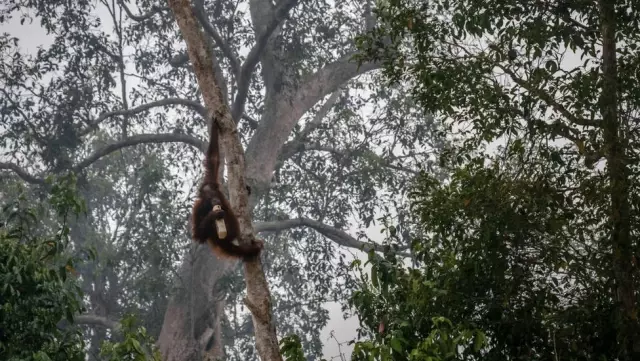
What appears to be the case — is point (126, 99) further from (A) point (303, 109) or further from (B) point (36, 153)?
(A) point (303, 109)

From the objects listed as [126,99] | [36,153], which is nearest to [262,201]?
[126,99]

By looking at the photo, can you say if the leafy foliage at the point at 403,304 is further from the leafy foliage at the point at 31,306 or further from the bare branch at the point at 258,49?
the bare branch at the point at 258,49

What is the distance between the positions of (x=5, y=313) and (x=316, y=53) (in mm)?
8231

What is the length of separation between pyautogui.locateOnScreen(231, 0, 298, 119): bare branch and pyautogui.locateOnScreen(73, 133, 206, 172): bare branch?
103 centimetres

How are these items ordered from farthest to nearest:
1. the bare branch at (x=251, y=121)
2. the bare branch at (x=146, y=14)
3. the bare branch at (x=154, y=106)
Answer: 1. the bare branch at (x=251, y=121)
2. the bare branch at (x=146, y=14)
3. the bare branch at (x=154, y=106)

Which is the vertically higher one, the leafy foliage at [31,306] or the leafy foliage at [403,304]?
the leafy foliage at [31,306]

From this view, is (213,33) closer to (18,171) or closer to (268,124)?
(268,124)

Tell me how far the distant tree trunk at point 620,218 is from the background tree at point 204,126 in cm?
737

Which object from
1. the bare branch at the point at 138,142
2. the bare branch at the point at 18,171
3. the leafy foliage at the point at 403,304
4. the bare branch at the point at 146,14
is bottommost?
the leafy foliage at the point at 403,304

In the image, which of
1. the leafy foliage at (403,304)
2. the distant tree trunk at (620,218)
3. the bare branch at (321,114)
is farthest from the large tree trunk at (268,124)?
the distant tree trunk at (620,218)

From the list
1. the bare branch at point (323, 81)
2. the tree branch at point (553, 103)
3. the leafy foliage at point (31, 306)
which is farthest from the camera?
the bare branch at point (323, 81)

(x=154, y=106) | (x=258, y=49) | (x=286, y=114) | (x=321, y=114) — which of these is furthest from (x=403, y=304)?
(x=321, y=114)

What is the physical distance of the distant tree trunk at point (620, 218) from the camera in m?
4.24

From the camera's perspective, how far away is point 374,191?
43.0 ft
